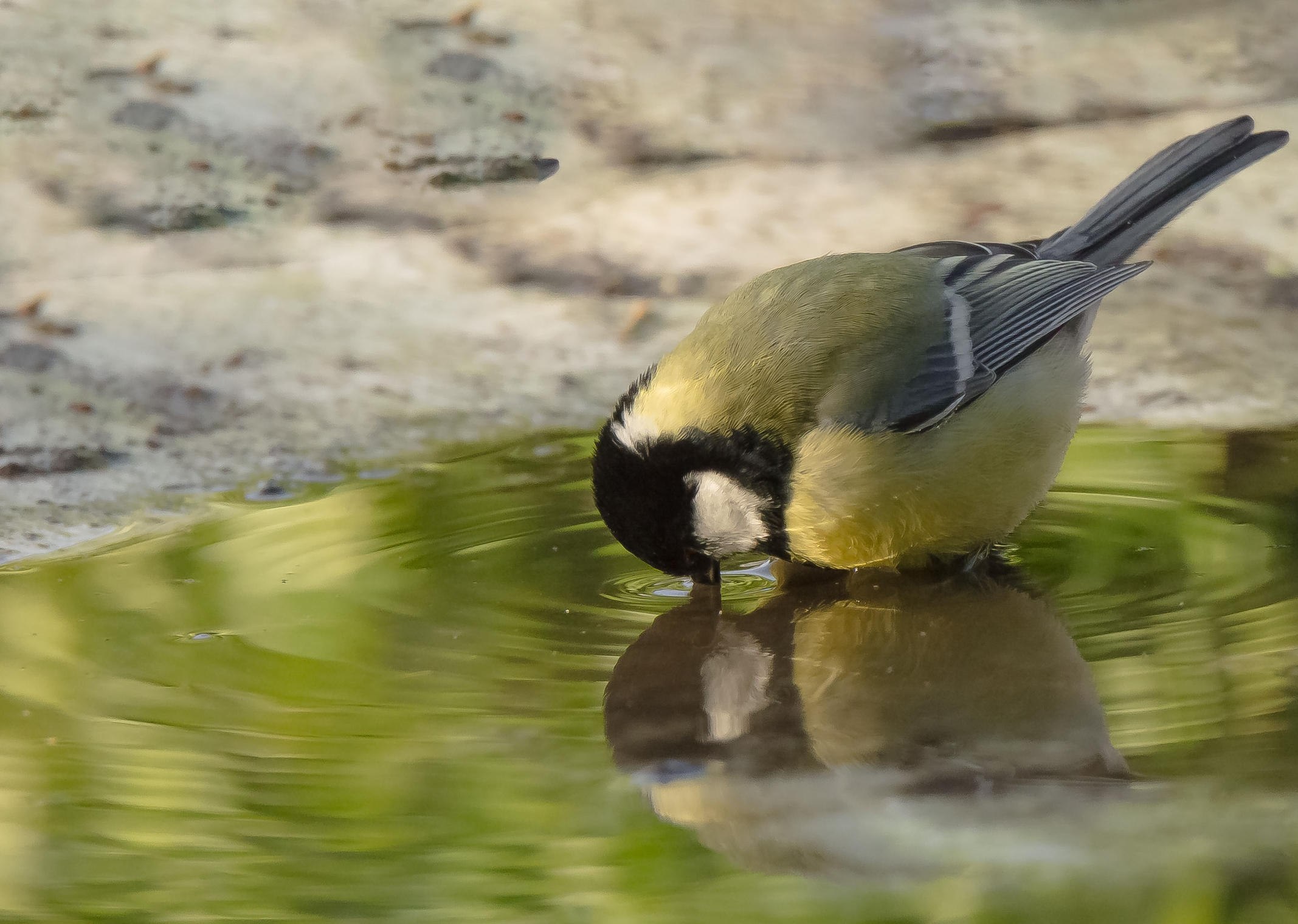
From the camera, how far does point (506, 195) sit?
6379 mm

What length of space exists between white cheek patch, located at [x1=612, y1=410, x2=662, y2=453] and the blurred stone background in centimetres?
131

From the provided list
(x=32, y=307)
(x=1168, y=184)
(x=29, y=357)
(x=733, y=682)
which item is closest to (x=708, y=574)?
(x=733, y=682)

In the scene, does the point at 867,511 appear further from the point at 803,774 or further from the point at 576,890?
the point at 576,890

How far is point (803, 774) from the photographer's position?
8.61 feet

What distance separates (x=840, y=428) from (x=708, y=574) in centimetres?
47

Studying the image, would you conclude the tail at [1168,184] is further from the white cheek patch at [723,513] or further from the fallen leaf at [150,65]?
the fallen leaf at [150,65]

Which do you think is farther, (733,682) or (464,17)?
(464,17)

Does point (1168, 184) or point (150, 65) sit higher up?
point (1168, 184)

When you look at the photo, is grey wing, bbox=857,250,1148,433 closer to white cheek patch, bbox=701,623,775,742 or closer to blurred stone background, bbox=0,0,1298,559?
white cheek patch, bbox=701,623,775,742

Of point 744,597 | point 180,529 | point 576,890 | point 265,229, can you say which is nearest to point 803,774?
point 576,890

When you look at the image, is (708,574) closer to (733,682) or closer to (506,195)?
(733,682)

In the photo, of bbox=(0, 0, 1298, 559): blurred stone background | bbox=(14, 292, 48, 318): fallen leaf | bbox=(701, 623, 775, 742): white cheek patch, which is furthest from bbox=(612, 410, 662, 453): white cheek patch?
bbox=(14, 292, 48, 318): fallen leaf

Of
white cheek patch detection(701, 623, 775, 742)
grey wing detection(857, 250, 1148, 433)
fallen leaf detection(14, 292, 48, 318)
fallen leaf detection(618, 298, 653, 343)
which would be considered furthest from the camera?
fallen leaf detection(14, 292, 48, 318)

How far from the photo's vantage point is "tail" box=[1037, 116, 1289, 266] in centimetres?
416
